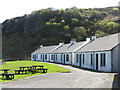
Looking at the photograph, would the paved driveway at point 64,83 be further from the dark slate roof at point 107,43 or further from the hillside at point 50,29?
the hillside at point 50,29

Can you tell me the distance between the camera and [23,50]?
107875 millimetres

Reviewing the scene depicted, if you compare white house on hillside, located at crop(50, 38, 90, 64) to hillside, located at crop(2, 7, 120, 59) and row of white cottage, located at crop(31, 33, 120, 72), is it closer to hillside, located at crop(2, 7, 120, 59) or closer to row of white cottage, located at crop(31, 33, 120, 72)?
row of white cottage, located at crop(31, 33, 120, 72)

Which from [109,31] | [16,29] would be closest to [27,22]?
[16,29]

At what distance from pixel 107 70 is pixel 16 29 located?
398ft

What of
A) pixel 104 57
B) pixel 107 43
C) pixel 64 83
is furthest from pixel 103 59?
pixel 64 83

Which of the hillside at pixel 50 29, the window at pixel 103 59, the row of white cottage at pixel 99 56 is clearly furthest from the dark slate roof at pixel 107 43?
the hillside at pixel 50 29

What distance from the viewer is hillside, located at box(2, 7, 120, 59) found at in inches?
3899

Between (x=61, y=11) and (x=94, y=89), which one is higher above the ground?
(x=61, y=11)

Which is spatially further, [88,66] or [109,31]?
[109,31]

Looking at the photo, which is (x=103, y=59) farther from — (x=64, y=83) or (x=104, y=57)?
(x=64, y=83)

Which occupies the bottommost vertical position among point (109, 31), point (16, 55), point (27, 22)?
point (16, 55)

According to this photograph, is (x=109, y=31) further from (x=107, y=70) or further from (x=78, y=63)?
(x=107, y=70)

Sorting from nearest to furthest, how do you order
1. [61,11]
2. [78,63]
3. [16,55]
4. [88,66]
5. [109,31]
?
[88,66], [78,63], [109,31], [16,55], [61,11]

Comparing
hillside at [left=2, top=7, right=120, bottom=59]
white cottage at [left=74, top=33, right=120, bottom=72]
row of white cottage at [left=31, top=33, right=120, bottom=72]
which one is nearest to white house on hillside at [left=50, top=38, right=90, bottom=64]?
row of white cottage at [left=31, top=33, right=120, bottom=72]
